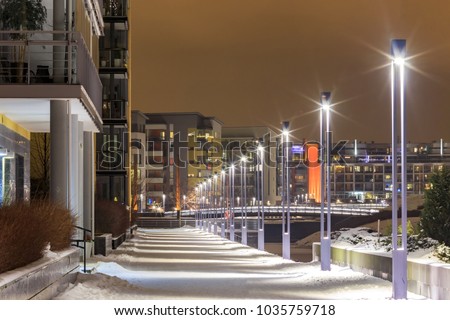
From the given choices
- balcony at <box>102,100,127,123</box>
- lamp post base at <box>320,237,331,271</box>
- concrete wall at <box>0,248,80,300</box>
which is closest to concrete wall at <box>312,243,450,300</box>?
lamp post base at <box>320,237,331,271</box>

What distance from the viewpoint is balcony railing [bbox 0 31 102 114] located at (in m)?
28.8

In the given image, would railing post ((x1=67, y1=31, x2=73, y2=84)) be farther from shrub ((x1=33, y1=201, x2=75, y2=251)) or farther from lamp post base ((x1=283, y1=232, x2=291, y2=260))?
lamp post base ((x1=283, y1=232, x2=291, y2=260))

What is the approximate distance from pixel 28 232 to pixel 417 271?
31.3 ft

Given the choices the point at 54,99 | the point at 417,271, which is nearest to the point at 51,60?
the point at 54,99

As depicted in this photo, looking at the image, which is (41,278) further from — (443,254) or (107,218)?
(107,218)

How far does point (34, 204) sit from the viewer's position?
2647 centimetres

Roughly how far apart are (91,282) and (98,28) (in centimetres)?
2176

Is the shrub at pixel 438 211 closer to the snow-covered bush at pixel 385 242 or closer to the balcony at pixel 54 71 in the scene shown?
the snow-covered bush at pixel 385 242

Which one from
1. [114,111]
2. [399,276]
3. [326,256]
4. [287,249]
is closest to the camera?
[399,276]

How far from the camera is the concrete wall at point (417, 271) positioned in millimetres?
22750

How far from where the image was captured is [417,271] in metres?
25.1

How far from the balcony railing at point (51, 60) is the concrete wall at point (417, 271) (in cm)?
923
